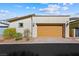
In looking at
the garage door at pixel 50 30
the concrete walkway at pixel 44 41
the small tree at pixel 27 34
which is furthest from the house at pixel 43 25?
the concrete walkway at pixel 44 41

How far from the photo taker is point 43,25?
2031 centimetres

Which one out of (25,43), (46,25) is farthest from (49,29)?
(25,43)

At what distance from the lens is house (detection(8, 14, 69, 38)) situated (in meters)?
19.5

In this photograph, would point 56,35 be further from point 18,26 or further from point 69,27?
point 18,26

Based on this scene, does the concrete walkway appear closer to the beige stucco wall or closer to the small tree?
the small tree

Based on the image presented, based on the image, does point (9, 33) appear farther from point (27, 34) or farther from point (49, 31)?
point (49, 31)

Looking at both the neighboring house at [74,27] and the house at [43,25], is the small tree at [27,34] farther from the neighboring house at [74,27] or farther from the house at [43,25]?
the neighboring house at [74,27]

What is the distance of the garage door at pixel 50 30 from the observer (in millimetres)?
20272

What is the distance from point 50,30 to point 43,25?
73 centimetres

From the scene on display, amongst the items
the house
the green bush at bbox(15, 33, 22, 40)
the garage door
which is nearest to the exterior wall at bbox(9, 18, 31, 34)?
the house

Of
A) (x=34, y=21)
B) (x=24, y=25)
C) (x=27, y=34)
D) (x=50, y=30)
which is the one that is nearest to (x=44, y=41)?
(x=27, y=34)

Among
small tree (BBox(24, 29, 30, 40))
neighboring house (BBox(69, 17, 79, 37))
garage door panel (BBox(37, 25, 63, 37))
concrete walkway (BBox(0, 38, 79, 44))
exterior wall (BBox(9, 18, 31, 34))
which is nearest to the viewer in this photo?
concrete walkway (BBox(0, 38, 79, 44))

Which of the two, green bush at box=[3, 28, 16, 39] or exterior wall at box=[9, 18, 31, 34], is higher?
exterior wall at box=[9, 18, 31, 34]

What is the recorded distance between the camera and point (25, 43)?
18.0 m
